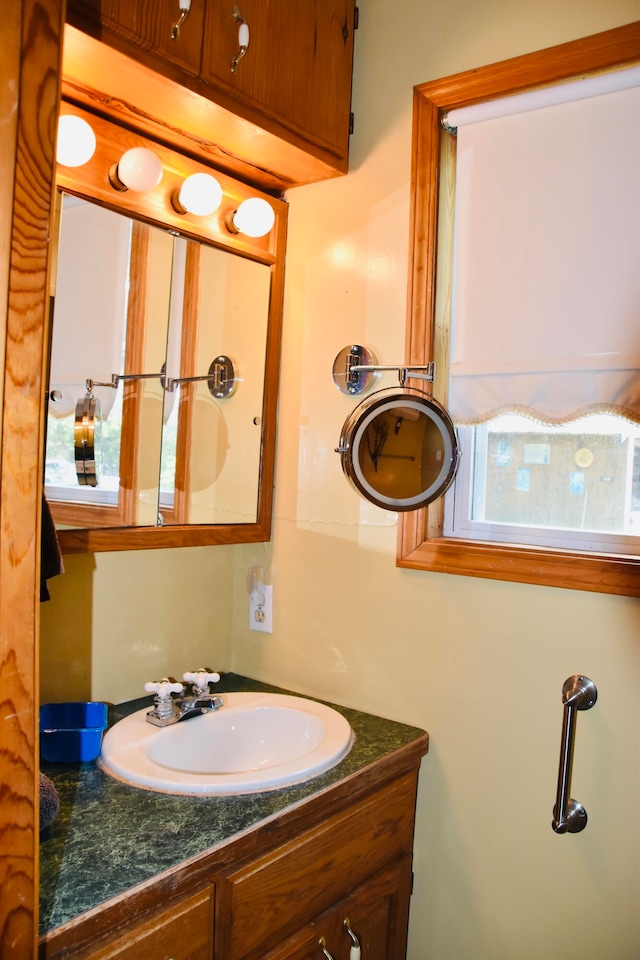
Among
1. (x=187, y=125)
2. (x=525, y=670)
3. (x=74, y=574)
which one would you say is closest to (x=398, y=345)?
(x=187, y=125)

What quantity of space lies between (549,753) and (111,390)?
1.09 metres

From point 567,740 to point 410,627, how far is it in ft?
1.33

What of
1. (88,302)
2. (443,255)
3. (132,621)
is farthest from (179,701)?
(443,255)

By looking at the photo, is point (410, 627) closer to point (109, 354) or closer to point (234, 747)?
point (234, 747)

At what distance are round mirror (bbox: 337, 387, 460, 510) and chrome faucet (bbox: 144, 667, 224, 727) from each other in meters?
0.53

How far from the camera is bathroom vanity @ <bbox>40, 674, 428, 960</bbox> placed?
0.95 metres

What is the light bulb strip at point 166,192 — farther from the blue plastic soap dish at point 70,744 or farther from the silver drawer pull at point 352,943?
the silver drawer pull at point 352,943

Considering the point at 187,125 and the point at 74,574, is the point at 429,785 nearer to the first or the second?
the point at 74,574

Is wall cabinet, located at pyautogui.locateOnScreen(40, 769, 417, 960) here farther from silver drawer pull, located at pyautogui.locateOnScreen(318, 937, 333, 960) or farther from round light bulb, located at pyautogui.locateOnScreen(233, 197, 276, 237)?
round light bulb, located at pyautogui.locateOnScreen(233, 197, 276, 237)

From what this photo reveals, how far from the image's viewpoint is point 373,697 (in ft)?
5.34

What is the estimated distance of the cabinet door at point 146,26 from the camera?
45.4 inches

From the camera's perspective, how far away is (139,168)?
53.7 inches

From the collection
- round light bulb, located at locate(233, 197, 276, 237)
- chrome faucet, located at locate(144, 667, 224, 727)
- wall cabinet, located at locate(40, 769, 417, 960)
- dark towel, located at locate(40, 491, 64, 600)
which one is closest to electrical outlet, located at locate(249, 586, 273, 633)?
chrome faucet, located at locate(144, 667, 224, 727)

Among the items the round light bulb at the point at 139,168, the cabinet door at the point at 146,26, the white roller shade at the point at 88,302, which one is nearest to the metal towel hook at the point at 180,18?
the cabinet door at the point at 146,26
